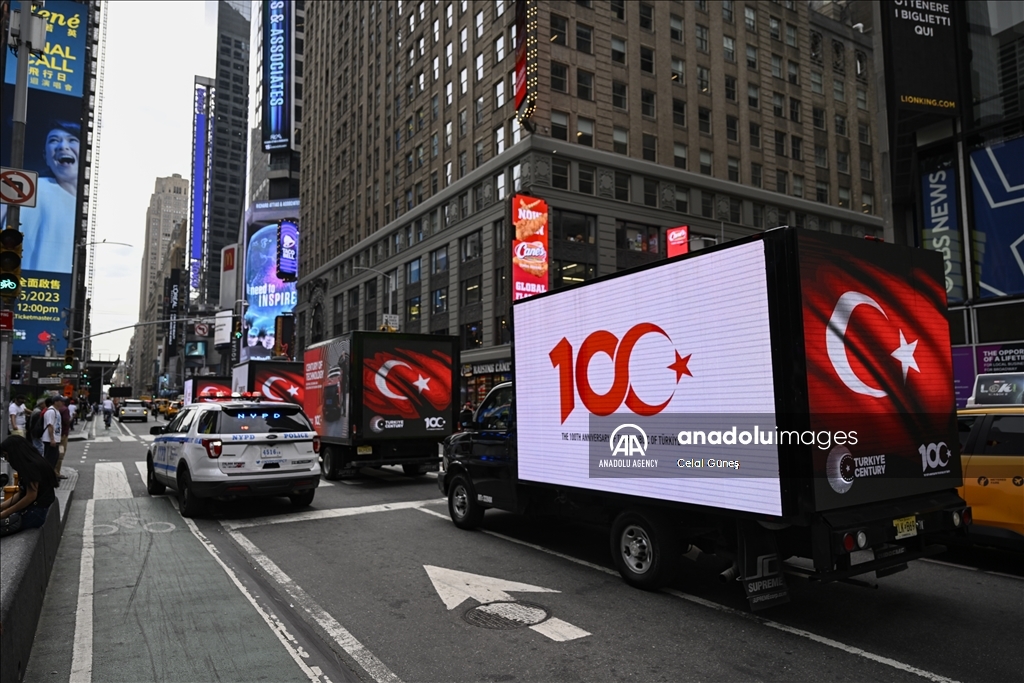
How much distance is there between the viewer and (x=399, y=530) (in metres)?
9.71

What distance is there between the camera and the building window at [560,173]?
123ft

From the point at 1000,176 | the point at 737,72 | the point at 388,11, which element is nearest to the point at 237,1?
the point at 388,11

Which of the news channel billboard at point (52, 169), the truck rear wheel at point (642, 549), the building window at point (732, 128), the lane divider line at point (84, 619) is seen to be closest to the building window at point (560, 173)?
the building window at point (732, 128)

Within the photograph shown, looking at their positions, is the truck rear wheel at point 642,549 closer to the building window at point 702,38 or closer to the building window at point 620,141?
the building window at point 620,141

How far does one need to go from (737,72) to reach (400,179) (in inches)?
1027

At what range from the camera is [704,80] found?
44.2 metres

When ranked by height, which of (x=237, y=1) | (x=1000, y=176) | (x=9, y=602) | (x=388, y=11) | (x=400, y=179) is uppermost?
(x=237, y=1)

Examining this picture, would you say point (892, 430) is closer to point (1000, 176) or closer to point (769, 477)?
point (769, 477)

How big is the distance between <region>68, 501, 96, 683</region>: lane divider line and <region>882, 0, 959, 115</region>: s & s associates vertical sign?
68.6ft

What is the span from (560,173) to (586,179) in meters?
1.83

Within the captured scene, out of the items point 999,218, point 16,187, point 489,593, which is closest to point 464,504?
point 489,593

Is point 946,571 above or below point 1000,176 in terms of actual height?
below

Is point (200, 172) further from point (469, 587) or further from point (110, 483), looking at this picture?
point (469, 587)

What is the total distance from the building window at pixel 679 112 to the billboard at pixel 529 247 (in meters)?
14.7
